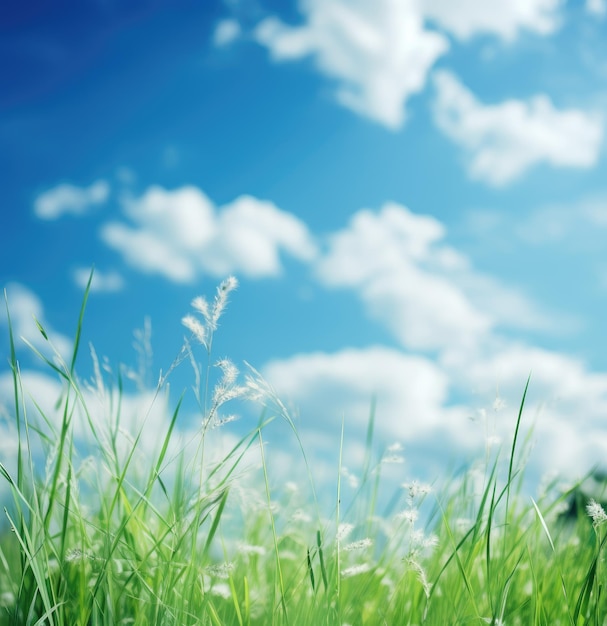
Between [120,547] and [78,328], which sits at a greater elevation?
[78,328]

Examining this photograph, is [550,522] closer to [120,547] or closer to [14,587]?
[120,547]

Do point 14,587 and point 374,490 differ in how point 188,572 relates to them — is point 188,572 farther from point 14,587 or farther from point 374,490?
point 374,490

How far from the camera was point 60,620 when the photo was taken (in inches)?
70.6

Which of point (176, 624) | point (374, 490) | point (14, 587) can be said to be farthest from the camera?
point (374, 490)

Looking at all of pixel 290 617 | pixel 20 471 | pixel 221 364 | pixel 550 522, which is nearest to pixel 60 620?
pixel 20 471

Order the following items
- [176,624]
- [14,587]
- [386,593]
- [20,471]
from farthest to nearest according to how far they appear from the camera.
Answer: [386,593] → [14,587] → [20,471] → [176,624]

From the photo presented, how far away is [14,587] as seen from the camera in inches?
77.0

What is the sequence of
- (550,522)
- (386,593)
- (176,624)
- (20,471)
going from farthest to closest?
(550,522), (386,593), (20,471), (176,624)

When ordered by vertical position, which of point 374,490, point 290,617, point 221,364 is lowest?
point 290,617

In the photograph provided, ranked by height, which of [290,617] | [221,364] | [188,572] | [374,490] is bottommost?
[290,617]

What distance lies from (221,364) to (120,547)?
0.62 metres

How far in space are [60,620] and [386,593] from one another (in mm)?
1427

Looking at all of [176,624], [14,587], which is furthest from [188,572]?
[14,587]

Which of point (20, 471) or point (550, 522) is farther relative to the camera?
point (550, 522)
